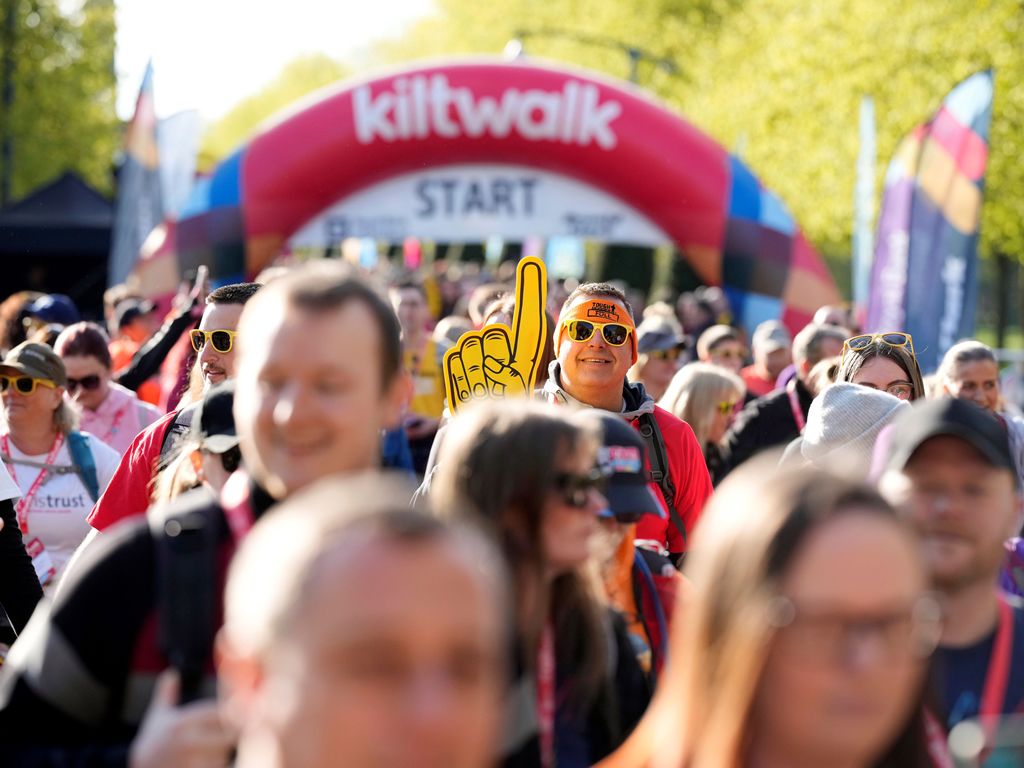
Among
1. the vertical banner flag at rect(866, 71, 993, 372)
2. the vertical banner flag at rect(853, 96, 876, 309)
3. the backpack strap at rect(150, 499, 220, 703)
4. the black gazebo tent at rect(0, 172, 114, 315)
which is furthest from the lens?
the black gazebo tent at rect(0, 172, 114, 315)

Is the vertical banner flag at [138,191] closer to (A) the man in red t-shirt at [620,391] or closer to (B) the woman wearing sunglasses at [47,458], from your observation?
(B) the woman wearing sunglasses at [47,458]

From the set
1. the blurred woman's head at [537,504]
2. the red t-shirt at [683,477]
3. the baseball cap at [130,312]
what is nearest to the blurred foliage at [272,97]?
the baseball cap at [130,312]

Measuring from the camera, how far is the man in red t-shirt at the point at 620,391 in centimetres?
536

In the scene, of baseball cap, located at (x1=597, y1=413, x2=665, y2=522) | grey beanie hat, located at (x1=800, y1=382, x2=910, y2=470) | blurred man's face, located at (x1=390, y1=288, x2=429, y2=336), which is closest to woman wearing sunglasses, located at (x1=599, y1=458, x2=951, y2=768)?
baseball cap, located at (x1=597, y1=413, x2=665, y2=522)

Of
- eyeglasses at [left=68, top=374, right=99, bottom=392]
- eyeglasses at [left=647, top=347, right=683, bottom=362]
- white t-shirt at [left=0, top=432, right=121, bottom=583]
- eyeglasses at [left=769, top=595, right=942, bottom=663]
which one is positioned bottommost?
white t-shirt at [left=0, top=432, right=121, bottom=583]

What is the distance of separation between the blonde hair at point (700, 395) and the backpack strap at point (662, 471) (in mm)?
1963

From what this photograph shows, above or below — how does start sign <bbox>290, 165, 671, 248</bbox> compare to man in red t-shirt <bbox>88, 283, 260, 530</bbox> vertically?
above

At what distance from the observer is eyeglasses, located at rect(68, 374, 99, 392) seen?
7.73 metres

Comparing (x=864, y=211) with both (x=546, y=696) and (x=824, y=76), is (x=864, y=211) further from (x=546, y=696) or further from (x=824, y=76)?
(x=546, y=696)

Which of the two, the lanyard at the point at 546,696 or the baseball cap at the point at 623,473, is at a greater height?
the baseball cap at the point at 623,473

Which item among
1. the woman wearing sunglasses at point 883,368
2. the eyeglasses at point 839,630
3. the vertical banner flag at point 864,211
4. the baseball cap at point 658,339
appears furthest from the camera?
the vertical banner flag at point 864,211

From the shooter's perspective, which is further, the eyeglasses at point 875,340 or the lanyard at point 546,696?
the eyeglasses at point 875,340

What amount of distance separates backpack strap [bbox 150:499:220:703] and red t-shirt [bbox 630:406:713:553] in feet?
9.77

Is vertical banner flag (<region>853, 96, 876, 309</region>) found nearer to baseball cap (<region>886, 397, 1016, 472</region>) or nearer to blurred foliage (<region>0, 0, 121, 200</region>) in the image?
baseball cap (<region>886, 397, 1016, 472</region>)
